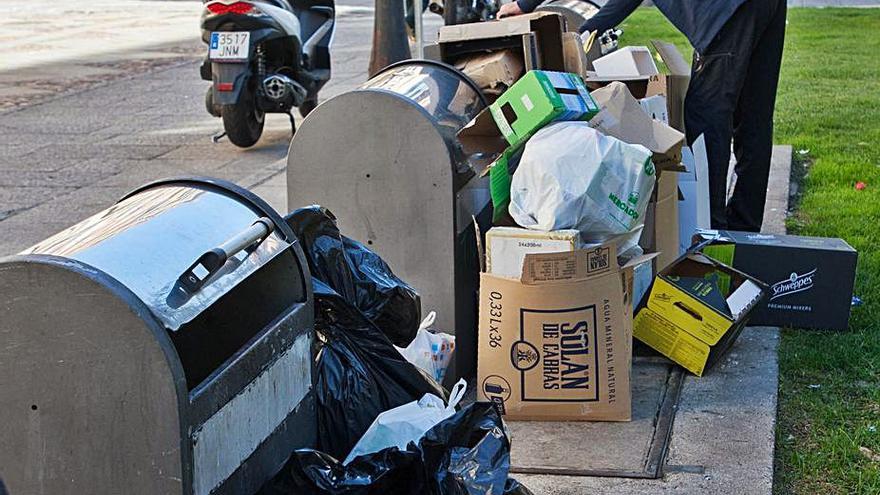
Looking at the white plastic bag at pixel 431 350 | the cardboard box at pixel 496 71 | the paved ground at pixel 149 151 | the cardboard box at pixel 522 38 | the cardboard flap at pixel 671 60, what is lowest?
the paved ground at pixel 149 151

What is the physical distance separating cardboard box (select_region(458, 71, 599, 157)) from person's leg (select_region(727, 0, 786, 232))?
188cm

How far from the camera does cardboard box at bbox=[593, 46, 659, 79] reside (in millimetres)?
5750

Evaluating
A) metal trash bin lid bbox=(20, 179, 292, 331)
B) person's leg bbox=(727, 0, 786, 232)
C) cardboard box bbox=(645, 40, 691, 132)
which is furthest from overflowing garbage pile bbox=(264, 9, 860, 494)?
person's leg bbox=(727, 0, 786, 232)

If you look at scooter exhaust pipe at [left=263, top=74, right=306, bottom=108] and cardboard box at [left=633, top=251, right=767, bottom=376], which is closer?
cardboard box at [left=633, top=251, right=767, bottom=376]

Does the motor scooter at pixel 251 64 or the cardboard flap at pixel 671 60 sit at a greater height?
the cardboard flap at pixel 671 60

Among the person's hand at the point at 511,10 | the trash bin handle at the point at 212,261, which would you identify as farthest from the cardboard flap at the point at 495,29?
the trash bin handle at the point at 212,261

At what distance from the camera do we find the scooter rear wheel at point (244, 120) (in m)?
8.60

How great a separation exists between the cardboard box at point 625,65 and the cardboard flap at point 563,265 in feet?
6.36

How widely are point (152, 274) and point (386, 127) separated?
6.34 feet

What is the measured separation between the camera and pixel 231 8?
8492mm

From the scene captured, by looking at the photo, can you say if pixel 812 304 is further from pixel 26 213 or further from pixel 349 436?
pixel 26 213

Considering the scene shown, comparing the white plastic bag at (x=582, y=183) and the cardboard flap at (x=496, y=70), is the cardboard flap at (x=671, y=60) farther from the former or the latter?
the white plastic bag at (x=582, y=183)

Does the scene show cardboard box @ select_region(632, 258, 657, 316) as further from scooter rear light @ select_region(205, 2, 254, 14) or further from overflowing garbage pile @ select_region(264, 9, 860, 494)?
scooter rear light @ select_region(205, 2, 254, 14)

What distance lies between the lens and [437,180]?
4.26m
